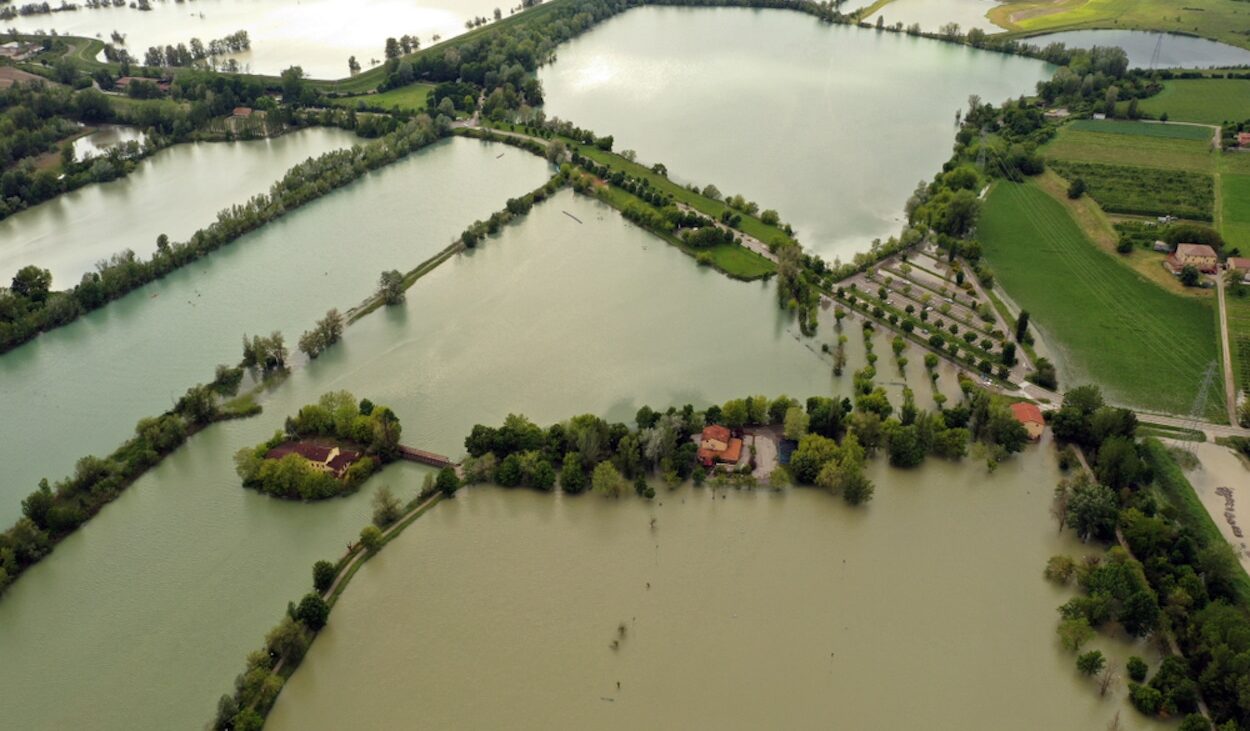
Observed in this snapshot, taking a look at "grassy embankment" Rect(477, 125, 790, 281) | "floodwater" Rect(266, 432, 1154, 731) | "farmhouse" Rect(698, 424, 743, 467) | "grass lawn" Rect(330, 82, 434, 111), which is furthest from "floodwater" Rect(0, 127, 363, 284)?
"farmhouse" Rect(698, 424, 743, 467)

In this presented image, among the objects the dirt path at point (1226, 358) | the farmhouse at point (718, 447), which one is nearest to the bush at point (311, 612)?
the farmhouse at point (718, 447)

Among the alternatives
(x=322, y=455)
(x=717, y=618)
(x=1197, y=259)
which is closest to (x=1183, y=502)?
(x=717, y=618)

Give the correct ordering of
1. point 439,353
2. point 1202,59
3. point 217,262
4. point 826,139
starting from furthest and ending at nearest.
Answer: point 1202,59, point 826,139, point 217,262, point 439,353

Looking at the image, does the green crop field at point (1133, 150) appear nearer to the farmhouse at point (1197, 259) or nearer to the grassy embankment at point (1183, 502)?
the farmhouse at point (1197, 259)

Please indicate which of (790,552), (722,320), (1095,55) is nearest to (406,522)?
(790,552)

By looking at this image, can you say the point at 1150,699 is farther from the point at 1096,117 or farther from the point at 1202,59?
the point at 1202,59

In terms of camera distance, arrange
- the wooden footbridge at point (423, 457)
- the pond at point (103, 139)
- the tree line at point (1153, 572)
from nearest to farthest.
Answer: the tree line at point (1153, 572) → the wooden footbridge at point (423, 457) → the pond at point (103, 139)

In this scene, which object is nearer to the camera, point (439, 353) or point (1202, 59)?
point (439, 353)
